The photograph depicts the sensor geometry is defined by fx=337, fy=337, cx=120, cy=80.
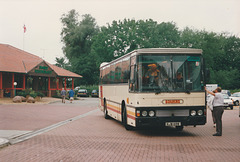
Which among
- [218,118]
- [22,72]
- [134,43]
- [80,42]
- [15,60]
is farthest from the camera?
[80,42]

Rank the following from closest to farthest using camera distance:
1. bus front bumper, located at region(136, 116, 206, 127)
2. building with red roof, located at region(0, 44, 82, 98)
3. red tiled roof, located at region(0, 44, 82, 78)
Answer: bus front bumper, located at region(136, 116, 206, 127) < red tiled roof, located at region(0, 44, 82, 78) < building with red roof, located at region(0, 44, 82, 98)

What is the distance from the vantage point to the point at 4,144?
370 inches

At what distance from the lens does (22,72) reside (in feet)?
128

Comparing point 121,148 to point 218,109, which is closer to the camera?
point 121,148

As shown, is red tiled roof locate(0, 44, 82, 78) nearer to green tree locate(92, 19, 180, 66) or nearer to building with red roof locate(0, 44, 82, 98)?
building with red roof locate(0, 44, 82, 98)

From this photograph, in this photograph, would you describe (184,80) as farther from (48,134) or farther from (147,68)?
(48,134)

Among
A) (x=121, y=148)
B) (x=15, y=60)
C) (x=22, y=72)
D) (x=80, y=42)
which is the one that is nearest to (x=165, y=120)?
(x=121, y=148)

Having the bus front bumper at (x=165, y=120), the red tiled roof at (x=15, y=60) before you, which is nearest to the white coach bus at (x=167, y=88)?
the bus front bumper at (x=165, y=120)

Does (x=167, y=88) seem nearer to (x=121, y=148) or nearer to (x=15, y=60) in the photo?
(x=121, y=148)

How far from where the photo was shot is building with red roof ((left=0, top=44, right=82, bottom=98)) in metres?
38.8

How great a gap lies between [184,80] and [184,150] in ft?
11.0

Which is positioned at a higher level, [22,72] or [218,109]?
[22,72]

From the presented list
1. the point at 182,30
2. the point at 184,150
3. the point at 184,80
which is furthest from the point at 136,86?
the point at 182,30

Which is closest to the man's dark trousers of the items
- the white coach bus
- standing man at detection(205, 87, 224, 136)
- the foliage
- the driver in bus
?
standing man at detection(205, 87, 224, 136)
